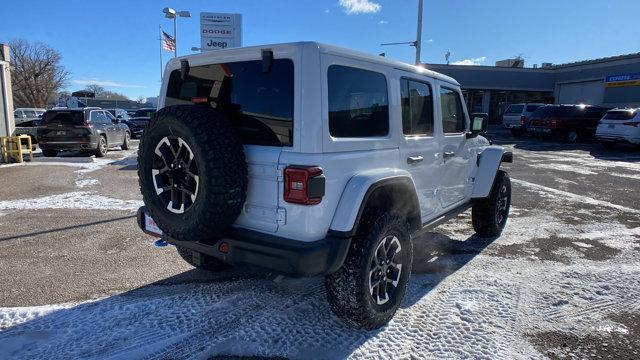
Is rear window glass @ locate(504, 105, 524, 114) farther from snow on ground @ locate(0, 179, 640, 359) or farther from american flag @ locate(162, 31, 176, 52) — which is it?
snow on ground @ locate(0, 179, 640, 359)

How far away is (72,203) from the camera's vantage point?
7.14 metres

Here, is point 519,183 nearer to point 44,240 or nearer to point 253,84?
point 253,84

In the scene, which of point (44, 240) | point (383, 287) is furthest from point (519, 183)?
point (44, 240)

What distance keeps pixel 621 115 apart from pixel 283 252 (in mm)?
18845

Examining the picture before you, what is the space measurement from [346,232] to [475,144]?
294 centimetres

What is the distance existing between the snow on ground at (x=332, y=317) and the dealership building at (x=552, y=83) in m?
28.0

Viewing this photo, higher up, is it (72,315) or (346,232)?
(346,232)

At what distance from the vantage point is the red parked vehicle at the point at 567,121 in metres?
20.0

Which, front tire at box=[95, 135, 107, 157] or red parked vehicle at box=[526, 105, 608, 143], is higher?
red parked vehicle at box=[526, 105, 608, 143]

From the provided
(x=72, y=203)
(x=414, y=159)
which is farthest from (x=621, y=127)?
(x=72, y=203)

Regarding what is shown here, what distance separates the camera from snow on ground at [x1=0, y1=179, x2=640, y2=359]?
9.40 feet

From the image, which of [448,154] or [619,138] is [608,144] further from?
[448,154]

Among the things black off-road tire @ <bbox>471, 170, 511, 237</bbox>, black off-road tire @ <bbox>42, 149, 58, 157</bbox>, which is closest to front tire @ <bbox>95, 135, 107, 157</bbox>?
black off-road tire @ <bbox>42, 149, 58, 157</bbox>

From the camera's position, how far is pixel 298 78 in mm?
2660
